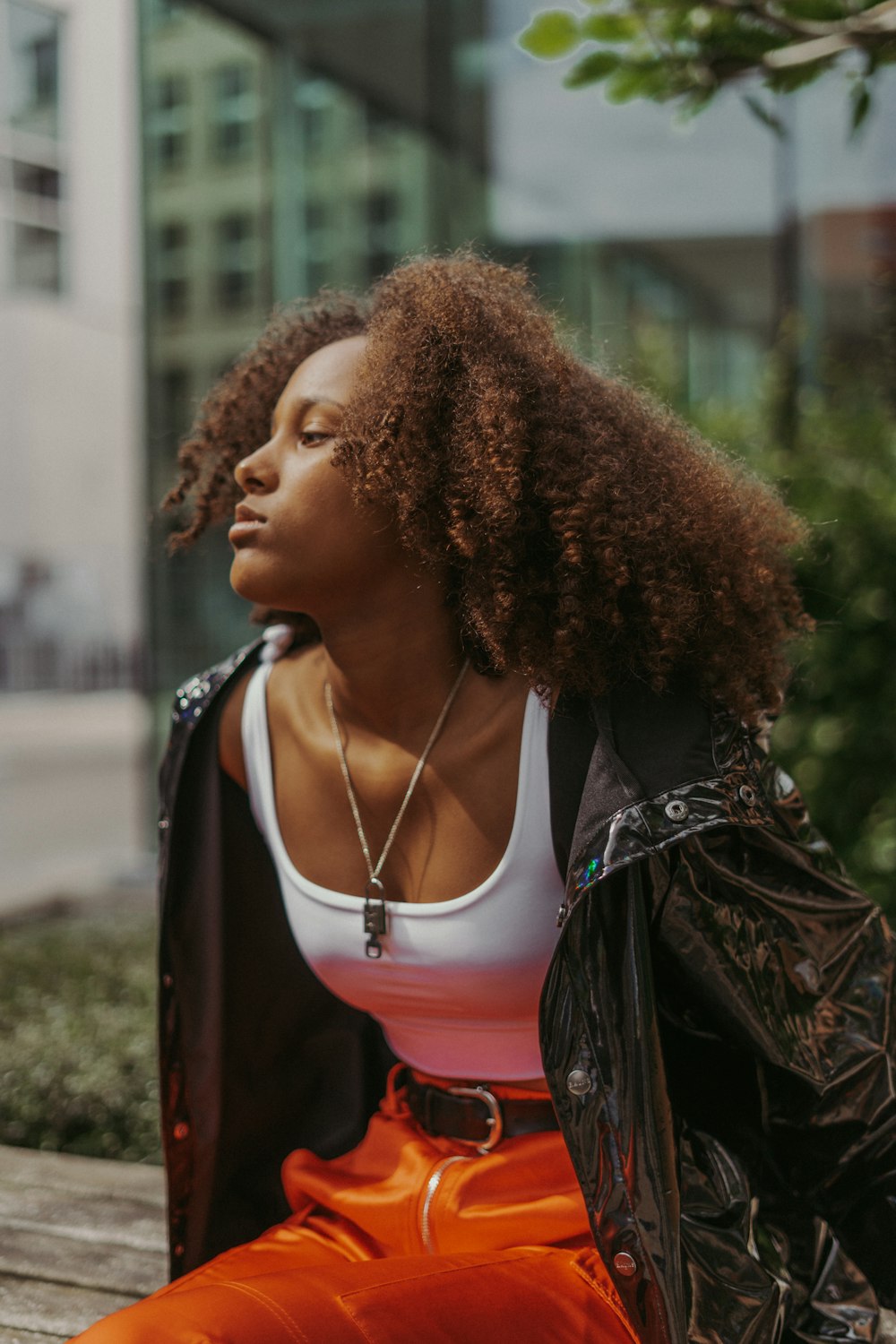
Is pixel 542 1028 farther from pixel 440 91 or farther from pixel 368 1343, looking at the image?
pixel 440 91

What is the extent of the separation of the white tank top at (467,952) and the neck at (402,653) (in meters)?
0.14

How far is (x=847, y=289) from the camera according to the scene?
22.4 feet

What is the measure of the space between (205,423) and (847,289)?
5292 mm

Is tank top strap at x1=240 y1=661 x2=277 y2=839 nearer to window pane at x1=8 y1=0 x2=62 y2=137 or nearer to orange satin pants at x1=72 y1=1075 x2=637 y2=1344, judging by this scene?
orange satin pants at x1=72 y1=1075 x2=637 y2=1344

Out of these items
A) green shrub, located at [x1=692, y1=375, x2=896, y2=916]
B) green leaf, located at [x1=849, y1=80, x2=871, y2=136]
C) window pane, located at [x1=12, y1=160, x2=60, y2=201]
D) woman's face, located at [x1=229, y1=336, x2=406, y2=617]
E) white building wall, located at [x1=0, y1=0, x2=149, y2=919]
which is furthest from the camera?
window pane, located at [x1=12, y1=160, x2=60, y2=201]

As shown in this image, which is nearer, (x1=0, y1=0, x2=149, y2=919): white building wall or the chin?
the chin

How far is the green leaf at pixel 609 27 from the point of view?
230 centimetres

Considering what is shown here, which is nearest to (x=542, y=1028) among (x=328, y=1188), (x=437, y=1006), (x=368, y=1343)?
(x=437, y=1006)

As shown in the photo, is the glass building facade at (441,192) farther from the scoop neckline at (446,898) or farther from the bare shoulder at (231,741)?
the scoop neckline at (446,898)

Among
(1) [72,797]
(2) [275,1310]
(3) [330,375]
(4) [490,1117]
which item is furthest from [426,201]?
(1) [72,797]

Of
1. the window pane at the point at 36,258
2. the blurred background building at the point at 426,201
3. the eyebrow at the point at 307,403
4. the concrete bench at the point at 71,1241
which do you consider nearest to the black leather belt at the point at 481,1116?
the concrete bench at the point at 71,1241

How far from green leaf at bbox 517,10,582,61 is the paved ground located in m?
4.65

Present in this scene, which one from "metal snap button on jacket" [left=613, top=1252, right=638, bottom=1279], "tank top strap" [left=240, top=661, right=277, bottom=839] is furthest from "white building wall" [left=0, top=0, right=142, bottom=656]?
"metal snap button on jacket" [left=613, top=1252, right=638, bottom=1279]

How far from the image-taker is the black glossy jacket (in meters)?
1.56
